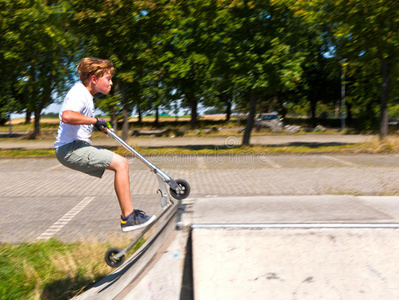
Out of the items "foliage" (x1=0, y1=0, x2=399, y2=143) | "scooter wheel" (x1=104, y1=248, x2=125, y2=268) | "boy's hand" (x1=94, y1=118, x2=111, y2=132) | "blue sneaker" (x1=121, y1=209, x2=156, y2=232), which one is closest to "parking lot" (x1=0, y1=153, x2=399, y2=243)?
"scooter wheel" (x1=104, y1=248, x2=125, y2=268)

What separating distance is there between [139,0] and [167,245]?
14.5 meters

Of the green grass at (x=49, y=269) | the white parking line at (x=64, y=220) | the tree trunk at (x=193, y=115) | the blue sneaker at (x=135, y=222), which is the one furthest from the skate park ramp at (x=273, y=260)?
the tree trunk at (x=193, y=115)

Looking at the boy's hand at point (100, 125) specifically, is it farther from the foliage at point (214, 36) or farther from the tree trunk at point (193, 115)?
the tree trunk at point (193, 115)

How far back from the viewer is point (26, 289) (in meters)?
4.18

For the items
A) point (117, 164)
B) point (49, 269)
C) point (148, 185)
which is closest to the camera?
point (117, 164)

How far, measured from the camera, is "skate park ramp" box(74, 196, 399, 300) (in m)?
2.78

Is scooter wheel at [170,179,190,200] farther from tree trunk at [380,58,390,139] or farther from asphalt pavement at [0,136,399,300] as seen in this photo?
tree trunk at [380,58,390,139]

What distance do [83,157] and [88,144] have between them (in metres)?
0.18

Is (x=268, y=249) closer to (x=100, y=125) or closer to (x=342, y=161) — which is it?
(x=100, y=125)

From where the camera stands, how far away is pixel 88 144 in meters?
4.12

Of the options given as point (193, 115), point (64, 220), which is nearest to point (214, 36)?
point (64, 220)

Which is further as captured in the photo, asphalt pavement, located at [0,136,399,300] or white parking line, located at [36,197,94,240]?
white parking line, located at [36,197,94,240]

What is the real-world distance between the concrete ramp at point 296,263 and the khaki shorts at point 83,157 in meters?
1.29

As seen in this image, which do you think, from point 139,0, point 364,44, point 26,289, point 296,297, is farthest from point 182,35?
point 296,297
